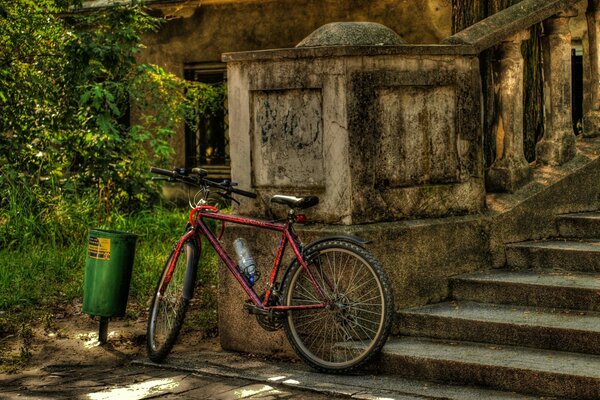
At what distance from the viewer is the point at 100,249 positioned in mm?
8133

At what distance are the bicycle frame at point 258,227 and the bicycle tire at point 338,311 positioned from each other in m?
0.07

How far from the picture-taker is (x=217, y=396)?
654cm

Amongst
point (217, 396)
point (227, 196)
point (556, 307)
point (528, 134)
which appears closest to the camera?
point (217, 396)

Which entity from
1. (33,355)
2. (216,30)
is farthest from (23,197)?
(216,30)

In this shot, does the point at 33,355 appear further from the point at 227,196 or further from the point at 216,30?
the point at 216,30

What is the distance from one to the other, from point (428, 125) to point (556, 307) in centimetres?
143

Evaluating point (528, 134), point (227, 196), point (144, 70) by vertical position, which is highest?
point (144, 70)

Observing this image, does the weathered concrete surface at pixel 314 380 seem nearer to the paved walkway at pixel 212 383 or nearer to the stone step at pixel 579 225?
the paved walkway at pixel 212 383

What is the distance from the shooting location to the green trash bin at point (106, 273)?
319 inches

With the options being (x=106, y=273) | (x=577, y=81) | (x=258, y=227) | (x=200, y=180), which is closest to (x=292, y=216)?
(x=258, y=227)

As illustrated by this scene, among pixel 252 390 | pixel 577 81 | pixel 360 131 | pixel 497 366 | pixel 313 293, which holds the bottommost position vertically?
pixel 252 390

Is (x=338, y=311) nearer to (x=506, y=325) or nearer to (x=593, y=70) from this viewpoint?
(x=506, y=325)

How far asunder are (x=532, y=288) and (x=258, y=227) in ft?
5.87

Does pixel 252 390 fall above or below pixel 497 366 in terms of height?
below
